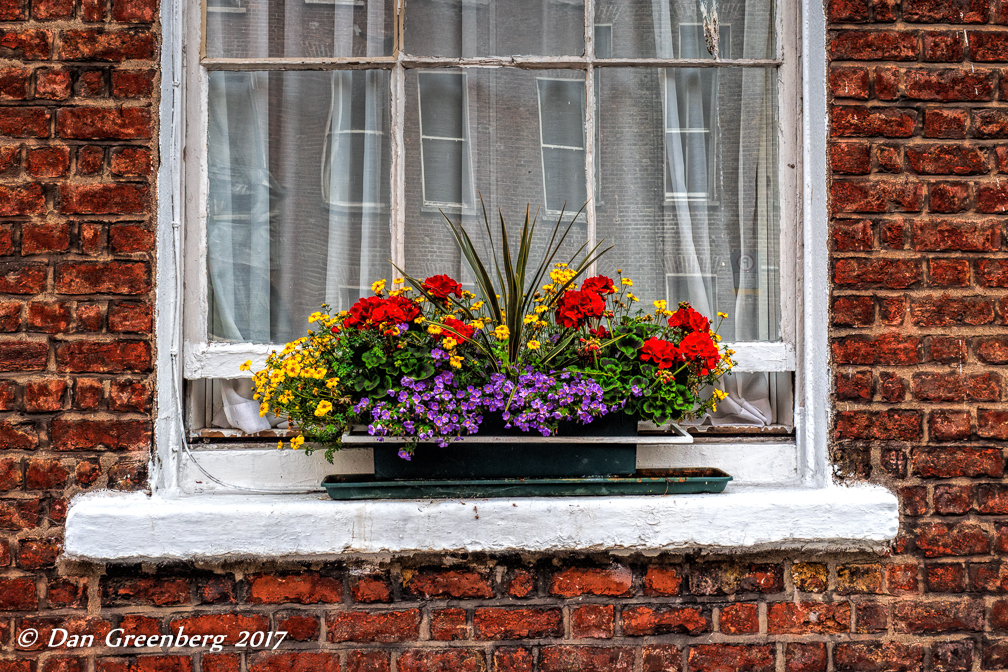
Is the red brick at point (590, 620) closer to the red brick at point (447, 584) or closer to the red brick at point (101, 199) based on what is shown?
the red brick at point (447, 584)

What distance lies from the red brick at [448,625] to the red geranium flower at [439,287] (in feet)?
2.51

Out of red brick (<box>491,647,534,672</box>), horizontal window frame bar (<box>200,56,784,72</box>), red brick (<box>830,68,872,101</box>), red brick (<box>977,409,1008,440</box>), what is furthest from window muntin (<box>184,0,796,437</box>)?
red brick (<box>491,647,534,672</box>)

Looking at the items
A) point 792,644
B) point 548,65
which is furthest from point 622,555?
point 548,65

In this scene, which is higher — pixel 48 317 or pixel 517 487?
pixel 48 317

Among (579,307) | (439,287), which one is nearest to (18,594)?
(439,287)

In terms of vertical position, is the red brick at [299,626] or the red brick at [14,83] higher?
the red brick at [14,83]

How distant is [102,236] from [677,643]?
5.71 ft

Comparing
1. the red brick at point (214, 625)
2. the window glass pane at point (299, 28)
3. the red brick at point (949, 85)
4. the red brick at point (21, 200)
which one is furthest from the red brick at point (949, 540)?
the red brick at point (21, 200)

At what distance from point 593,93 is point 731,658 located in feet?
4.97

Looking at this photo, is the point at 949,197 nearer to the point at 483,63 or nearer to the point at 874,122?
the point at 874,122

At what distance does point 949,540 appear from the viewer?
185cm

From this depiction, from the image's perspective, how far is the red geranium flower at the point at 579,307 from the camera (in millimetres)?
1768

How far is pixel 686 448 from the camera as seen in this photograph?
1.99 m

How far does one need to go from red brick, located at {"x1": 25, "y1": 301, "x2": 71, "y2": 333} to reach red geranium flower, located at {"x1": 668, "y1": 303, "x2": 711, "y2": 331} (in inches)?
58.4
